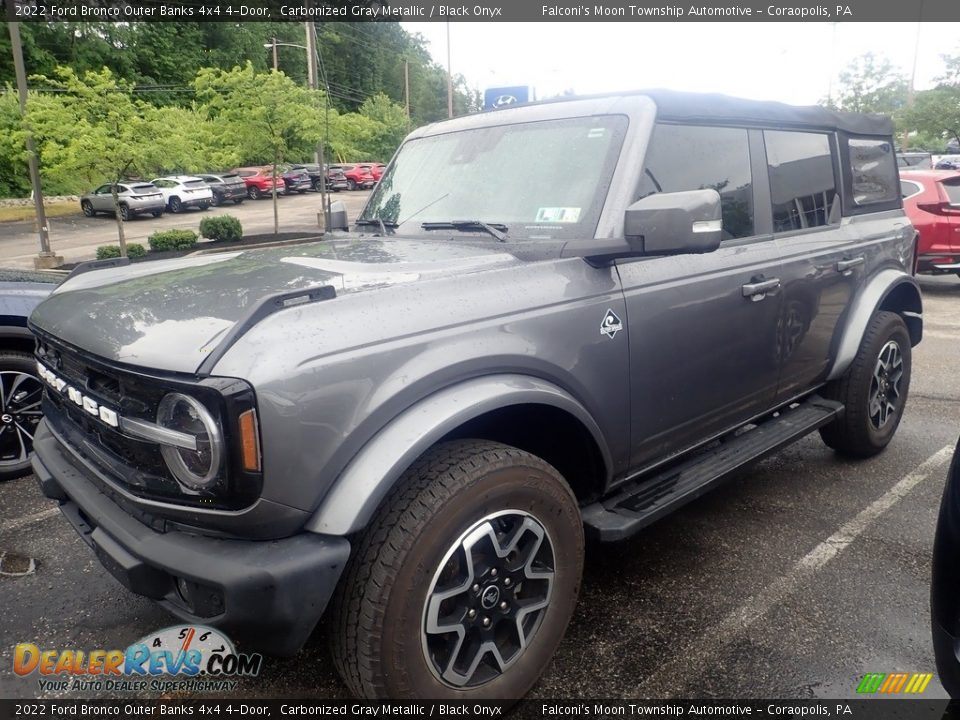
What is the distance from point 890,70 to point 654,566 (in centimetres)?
3760

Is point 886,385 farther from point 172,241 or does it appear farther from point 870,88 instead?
point 870,88

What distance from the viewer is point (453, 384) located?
2.07 m

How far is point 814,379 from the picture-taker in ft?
12.3

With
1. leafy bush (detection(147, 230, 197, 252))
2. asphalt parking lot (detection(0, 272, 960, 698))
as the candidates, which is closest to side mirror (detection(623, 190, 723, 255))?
asphalt parking lot (detection(0, 272, 960, 698))

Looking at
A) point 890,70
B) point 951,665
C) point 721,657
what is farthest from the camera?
point 890,70

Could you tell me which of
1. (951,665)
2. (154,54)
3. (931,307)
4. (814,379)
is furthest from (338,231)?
(154,54)

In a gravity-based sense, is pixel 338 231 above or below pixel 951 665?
above

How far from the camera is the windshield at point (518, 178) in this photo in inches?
107

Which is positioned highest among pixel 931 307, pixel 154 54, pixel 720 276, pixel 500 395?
pixel 154 54

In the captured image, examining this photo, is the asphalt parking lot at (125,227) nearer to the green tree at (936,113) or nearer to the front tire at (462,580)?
the front tire at (462,580)

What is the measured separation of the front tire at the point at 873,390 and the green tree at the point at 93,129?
1522 cm

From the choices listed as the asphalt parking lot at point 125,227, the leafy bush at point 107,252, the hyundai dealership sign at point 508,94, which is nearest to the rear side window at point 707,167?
the hyundai dealership sign at point 508,94

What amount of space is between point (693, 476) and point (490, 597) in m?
1.22

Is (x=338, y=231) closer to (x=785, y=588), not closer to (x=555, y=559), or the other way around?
(x=555, y=559)
